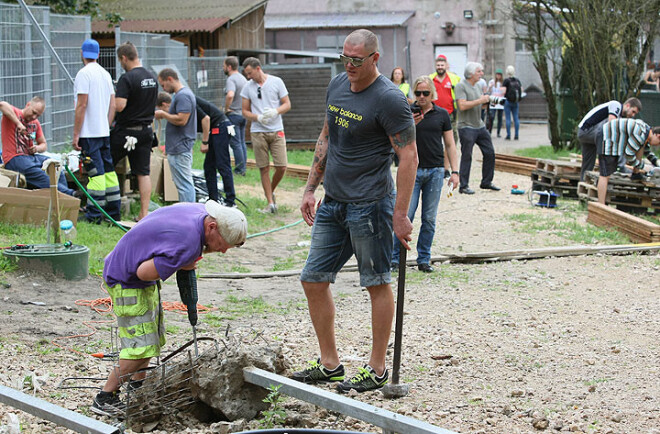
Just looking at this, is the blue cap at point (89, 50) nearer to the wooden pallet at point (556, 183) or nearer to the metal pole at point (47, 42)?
the metal pole at point (47, 42)

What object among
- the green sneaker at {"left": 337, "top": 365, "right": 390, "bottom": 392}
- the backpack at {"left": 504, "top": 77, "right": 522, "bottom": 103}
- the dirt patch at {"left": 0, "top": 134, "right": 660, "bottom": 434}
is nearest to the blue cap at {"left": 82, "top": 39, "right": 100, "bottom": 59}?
the dirt patch at {"left": 0, "top": 134, "right": 660, "bottom": 434}

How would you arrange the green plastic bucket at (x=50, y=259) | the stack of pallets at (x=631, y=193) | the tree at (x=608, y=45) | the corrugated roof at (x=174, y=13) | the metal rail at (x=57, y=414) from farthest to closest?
the corrugated roof at (x=174, y=13) → the tree at (x=608, y=45) → the stack of pallets at (x=631, y=193) → the green plastic bucket at (x=50, y=259) → the metal rail at (x=57, y=414)

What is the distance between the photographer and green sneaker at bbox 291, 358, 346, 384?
5.11m

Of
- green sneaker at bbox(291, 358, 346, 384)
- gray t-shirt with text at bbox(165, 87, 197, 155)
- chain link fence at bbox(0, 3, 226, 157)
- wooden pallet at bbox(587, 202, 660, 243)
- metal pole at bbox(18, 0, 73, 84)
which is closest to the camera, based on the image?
green sneaker at bbox(291, 358, 346, 384)

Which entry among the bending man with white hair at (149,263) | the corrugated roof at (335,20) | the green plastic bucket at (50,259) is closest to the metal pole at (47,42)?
the green plastic bucket at (50,259)

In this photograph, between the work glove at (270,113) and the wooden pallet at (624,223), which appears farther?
the work glove at (270,113)

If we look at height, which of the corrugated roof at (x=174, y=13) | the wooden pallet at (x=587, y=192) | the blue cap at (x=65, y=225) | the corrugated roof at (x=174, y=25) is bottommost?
the wooden pallet at (x=587, y=192)

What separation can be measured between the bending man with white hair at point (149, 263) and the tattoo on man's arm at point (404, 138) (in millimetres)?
1063

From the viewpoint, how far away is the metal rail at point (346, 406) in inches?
153

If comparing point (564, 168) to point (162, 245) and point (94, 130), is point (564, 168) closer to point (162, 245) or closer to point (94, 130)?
point (94, 130)

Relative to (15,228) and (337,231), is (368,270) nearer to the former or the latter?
(337,231)

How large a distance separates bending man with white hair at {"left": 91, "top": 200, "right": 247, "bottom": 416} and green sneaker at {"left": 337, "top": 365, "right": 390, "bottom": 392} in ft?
3.70

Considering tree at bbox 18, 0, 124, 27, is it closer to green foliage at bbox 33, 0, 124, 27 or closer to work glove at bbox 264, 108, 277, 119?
green foliage at bbox 33, 0, 124, 27

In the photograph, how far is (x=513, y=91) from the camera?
78.4 ft
